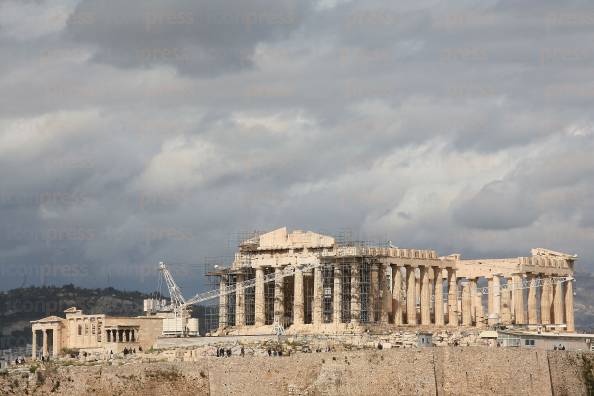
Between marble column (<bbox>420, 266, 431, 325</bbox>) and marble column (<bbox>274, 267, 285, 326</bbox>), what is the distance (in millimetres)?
14836

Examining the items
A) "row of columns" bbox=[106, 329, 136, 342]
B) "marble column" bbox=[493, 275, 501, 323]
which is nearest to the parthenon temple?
"marble column" bbox=[493, 275, 501, 323]

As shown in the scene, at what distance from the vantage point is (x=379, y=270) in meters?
152

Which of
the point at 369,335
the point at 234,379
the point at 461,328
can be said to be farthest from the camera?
the point at 461,328

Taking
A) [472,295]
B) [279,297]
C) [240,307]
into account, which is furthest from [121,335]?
[472,295]

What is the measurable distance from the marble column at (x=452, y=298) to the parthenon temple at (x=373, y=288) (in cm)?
11

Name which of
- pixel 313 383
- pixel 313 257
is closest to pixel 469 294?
pixel 313 257

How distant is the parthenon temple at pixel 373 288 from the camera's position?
150 meters

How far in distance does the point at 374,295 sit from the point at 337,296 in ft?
12.7

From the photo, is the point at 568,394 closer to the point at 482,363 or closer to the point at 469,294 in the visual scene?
the point at 482,363

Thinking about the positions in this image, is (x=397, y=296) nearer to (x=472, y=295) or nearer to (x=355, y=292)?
(x=355, y=292)

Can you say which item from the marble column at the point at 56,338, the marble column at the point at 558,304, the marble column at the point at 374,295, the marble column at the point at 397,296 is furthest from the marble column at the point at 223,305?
the marble column at the point at 558,304

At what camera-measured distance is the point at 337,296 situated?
150m

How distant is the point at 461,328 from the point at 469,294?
942 cm

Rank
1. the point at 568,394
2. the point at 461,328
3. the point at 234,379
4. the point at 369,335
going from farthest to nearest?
the point at 461,328 < the point at 369,335 < the point at 568,394 < the point at 234,379
